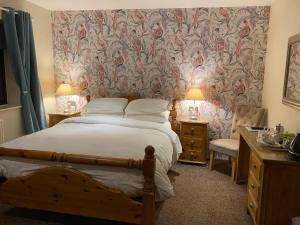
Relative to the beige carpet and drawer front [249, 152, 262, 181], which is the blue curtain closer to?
the beige carpet

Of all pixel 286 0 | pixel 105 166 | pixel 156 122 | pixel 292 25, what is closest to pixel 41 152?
pixel 105 166

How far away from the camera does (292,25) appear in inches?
101

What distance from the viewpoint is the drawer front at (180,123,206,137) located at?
3.59 metres

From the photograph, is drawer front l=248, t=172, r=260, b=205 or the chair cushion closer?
drawer front l=248, t=172, r=260, b=205

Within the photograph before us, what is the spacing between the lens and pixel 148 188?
1911 millimetres

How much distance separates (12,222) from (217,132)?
9.40ft

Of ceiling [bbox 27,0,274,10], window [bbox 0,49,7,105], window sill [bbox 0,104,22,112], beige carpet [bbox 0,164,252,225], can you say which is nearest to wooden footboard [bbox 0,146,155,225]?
beige carpet [bbox 0,164,252,225]

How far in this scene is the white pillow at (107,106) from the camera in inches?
146

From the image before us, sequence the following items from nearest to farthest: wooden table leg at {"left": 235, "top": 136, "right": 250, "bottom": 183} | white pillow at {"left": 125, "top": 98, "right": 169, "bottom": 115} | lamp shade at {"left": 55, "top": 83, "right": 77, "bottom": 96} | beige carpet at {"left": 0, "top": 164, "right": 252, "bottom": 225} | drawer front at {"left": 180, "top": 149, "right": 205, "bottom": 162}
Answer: beige carpet at {"left": 0, "top": 164, "right": 252, "bottom": 225} → wooden table leg at {"left": 235, "top": 136, "right": 250, "bottom": 183} → white pillow at {"left": 125, "top": 98, "right": 169, "bottom": 115} → drawer front at {"left": 180, "top": 149, "right": 205, "bottom": 162} → lamp shade at {"left": 55, "top": 83, "right": 77, "bottom": 96}

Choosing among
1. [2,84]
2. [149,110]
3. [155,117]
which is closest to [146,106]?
[149,110]

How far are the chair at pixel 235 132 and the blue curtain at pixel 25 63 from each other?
2.50 metres

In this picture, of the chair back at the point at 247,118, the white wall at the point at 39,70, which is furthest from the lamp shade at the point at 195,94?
the white wall at the point at 39,70

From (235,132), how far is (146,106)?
129 cm

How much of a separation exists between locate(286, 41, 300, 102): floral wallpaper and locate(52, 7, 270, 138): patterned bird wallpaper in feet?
3.76
